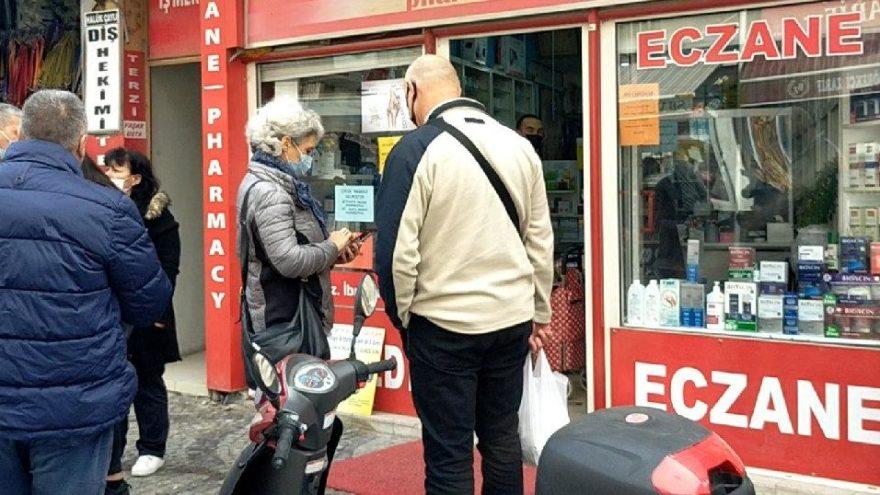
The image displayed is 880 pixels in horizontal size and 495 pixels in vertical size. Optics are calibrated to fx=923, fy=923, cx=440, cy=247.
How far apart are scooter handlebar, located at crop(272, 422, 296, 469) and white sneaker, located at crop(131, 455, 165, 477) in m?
2.60

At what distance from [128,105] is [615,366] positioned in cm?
435

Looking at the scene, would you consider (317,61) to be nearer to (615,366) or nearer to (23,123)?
(615,366)

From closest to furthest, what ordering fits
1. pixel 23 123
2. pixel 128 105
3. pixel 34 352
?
pixel 34 352, pixel 23 123, pixel 128 105

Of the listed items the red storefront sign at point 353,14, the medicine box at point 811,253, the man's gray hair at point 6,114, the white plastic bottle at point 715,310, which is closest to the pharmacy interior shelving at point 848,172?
the medicine box at point 811,253

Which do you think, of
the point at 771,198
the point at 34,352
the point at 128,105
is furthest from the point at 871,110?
the point at 128,105

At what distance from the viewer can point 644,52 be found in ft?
15.9

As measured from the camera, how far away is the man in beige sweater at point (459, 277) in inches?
122

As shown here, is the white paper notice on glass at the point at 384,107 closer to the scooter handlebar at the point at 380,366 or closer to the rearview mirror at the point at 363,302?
the rearview mirror at the point at 363,302

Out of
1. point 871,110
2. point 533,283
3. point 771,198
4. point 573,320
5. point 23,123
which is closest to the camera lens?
Result: point 23,123

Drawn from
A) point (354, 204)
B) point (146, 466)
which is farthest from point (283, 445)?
point (354, 204)

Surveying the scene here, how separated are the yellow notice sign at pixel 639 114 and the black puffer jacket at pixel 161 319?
2.43 m

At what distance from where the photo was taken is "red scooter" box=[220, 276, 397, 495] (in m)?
2.83

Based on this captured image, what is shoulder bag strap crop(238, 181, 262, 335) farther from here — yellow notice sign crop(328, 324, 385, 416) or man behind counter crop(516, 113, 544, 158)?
man behind counter crop(516, 113, 544, 158)

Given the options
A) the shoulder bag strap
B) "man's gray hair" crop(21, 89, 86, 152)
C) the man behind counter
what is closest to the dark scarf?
the shoulder bag strap
